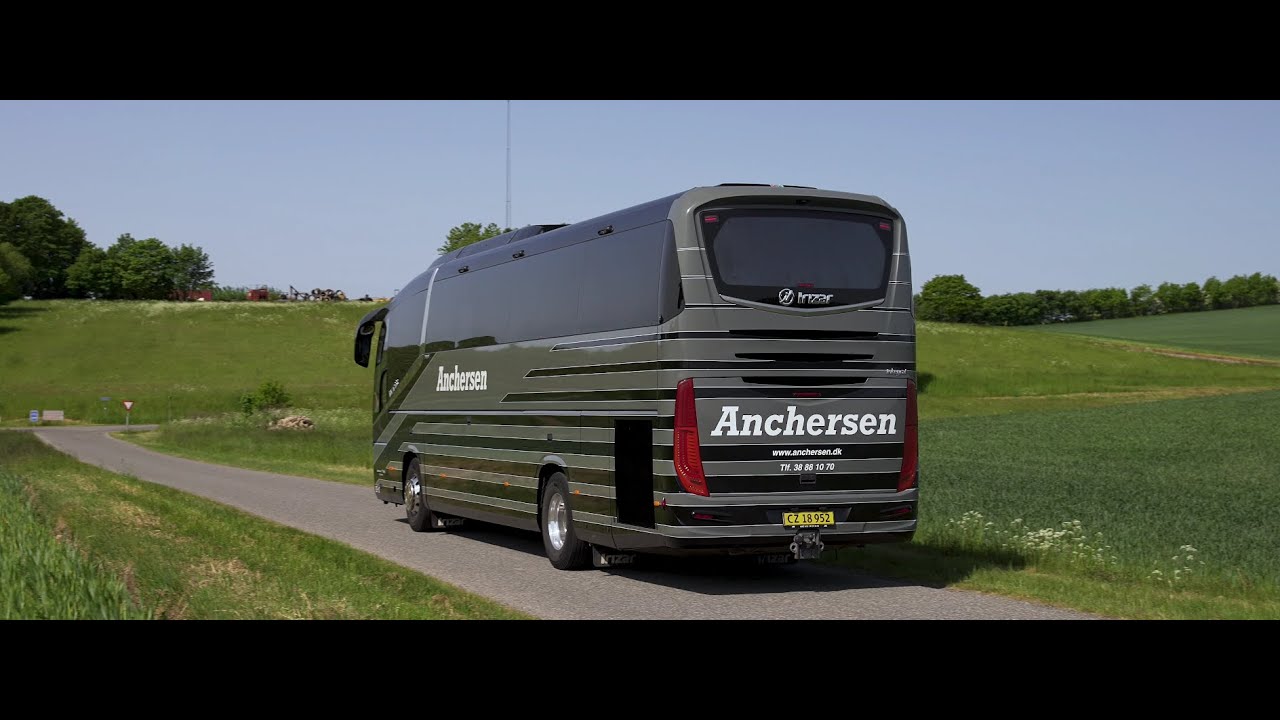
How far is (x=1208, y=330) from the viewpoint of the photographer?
114 m

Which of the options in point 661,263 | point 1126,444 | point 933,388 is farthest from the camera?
point 933,388

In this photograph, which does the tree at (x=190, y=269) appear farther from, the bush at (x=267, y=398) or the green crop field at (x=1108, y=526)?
the green crop field at (x=1108, y=526)

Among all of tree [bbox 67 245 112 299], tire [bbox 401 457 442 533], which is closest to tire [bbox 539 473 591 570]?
tire [bbox 401 457 442 533]

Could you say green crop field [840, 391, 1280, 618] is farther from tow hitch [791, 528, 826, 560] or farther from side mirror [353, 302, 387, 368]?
side mirror [353, 302, 387, 368]

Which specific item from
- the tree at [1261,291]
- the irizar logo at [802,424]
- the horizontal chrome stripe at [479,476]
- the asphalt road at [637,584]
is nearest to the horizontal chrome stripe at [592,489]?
the asphalt road at [637,584]

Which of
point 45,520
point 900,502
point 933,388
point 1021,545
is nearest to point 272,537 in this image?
point 45,520

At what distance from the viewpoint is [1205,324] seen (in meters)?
120

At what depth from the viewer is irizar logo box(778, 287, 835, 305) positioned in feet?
39.4

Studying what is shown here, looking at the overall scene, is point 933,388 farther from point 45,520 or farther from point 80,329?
point 80,329

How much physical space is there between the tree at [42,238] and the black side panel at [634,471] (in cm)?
13803

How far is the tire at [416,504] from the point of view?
60.8ft

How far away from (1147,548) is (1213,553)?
2.09 feet

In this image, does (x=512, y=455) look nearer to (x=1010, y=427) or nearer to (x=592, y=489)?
(x=592, y=489)

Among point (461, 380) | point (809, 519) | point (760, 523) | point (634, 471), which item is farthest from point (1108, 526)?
point (461, 380)
